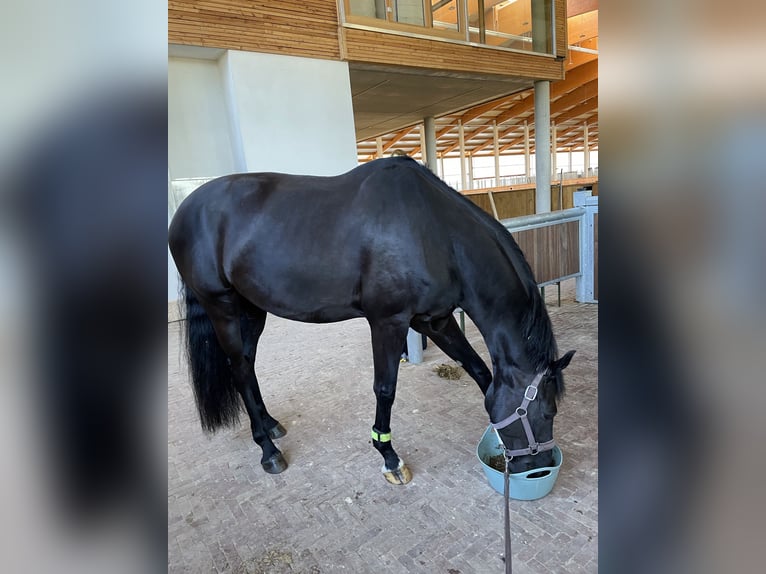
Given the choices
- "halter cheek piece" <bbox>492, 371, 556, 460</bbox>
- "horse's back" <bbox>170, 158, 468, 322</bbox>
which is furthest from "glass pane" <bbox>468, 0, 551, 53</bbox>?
"halter cheek piece" <bbox>492, 371, 556, 460</bbox>

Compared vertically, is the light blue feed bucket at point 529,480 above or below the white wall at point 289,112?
below

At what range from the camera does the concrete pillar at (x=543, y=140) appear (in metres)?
9.26

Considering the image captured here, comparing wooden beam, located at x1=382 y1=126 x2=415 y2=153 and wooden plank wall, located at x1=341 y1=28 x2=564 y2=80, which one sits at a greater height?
wooden beam, located at x1=382 y1=126 x2=415 y2=153

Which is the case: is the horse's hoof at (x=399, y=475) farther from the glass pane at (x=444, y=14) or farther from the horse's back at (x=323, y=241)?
the glass pane at (x=444, y=14)

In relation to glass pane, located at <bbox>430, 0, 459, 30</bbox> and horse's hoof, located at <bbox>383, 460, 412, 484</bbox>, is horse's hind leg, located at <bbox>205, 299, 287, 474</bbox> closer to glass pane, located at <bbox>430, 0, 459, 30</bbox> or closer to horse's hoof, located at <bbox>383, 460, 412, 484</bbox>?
horse's hoof, located at <bbox>383, 460, 412, 484</bbox>

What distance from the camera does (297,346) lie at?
425 centimetres

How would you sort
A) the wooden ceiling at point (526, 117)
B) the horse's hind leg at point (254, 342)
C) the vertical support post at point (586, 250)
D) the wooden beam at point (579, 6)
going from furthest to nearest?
1. the wooden ceiling at point (526, 117)
2. the wooden beam at point (579, 6)
3. the vertical support post at point (586, 250)
4. the horse's hind leg at point (254, 342)

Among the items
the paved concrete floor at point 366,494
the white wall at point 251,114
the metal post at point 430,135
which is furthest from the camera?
the metal post at point 430,135

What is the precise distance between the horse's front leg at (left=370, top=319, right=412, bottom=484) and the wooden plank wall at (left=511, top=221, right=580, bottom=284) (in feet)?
8.28

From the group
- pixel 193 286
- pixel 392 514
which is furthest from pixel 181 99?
pixel 392 514

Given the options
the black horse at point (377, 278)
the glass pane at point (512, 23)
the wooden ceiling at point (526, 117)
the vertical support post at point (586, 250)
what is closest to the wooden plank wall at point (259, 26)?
the glass pane at point (512, 23)

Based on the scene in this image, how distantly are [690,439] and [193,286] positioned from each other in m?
2.37

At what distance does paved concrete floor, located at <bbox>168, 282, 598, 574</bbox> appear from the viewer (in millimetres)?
1662

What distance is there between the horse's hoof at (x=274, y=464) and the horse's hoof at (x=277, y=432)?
293 millimetres
